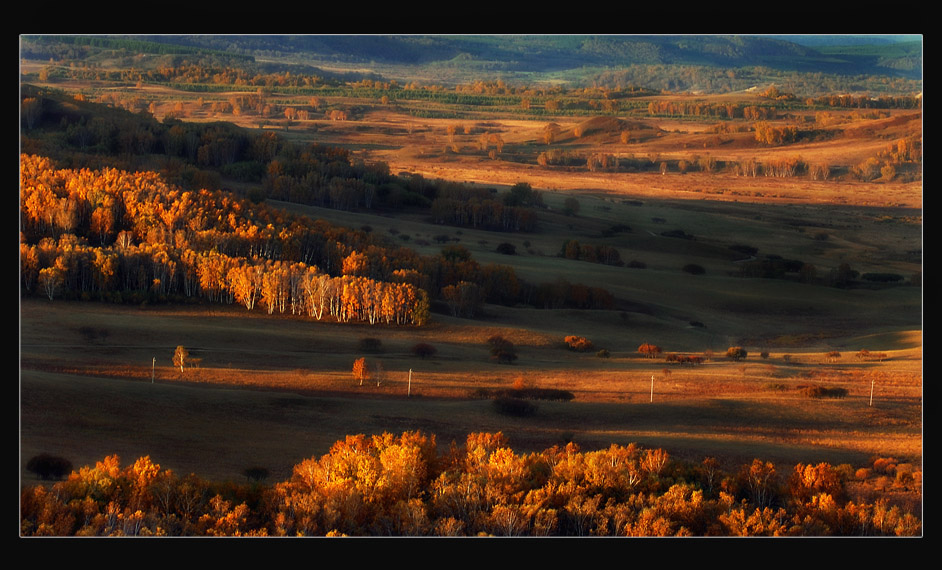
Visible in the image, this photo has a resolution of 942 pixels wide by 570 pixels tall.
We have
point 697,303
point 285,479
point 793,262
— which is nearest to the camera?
point 285,479

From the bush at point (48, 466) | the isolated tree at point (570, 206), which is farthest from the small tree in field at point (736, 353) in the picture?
the isolated tree at point (570, 206)

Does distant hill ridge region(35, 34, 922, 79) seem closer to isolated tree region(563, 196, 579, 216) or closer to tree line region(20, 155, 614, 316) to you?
tree line region(20, 155, 614, 316)

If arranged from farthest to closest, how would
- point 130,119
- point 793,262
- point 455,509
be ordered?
1. point 130,119
2. point 793,262
3. point 455,509

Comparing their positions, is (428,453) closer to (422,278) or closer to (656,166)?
(422,278)

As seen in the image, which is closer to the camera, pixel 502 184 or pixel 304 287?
pixel 304 287

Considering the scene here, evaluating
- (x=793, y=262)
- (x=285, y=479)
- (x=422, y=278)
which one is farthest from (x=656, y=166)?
(x=285, y=479)

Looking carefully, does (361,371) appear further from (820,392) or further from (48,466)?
(820,392)
